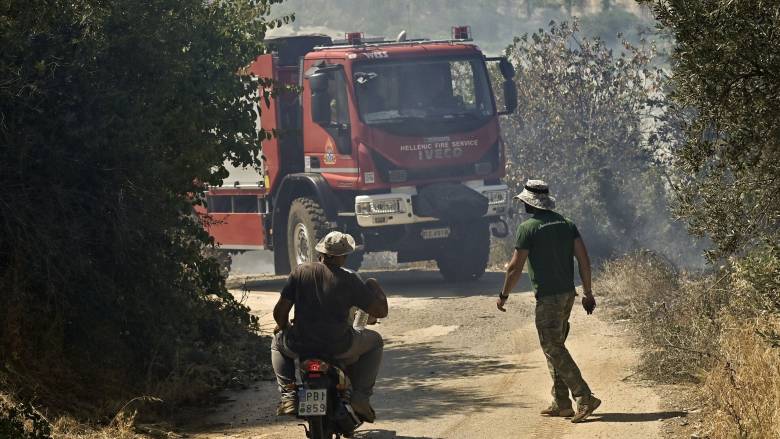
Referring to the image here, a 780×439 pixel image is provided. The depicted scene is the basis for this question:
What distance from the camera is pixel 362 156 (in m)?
17.2

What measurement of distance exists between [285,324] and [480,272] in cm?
1102

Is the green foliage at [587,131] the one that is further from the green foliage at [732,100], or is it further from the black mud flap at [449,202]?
the green foliage at [732,100]

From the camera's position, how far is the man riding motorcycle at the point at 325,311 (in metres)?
7.70

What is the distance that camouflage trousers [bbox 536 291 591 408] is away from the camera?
8.76 metres

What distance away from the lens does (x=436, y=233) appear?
17625mm

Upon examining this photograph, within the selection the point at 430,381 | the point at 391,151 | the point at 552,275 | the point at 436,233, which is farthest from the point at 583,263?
the point at 436,233

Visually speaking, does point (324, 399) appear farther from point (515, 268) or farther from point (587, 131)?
point (587, 131)

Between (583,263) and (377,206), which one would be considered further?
(377,206)

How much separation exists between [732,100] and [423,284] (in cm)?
1175

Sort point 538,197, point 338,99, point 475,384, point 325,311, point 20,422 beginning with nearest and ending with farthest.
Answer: point 20,422
point 325,311
point 538,197
point 475,384
point 338,99

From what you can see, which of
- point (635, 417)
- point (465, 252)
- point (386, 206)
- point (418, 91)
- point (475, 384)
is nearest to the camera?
point (635, 417)

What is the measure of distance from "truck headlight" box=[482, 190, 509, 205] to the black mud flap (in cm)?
30

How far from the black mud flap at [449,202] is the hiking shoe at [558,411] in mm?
8434

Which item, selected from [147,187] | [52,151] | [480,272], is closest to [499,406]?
[147,187]
